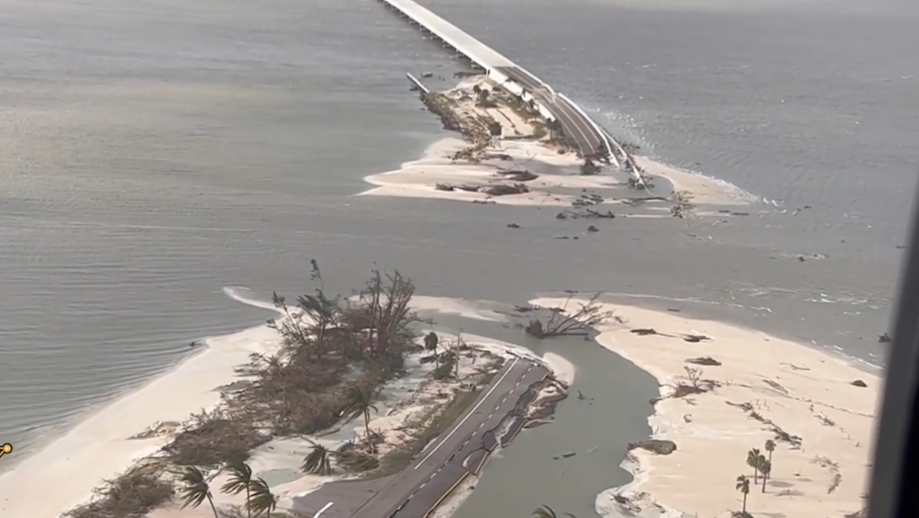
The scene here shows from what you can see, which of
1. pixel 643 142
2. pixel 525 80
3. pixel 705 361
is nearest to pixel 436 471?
pixel 705 361

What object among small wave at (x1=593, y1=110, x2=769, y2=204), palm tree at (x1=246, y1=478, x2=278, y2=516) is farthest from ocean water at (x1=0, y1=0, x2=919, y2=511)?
palm tree at (x1=246, y1=478, x2=278, y2=516)

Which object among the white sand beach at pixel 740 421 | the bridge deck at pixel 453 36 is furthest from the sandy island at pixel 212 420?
the bridge deck at pixel 453 36

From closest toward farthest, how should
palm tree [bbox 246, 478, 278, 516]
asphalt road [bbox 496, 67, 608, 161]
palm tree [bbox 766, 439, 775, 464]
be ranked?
1. palm tree [bbox 246, 478, 278, 516]
2. palm tree [bbox 766, 439, 775, 464]
3. asphalt road [bbox 496, 67, 608, 161]

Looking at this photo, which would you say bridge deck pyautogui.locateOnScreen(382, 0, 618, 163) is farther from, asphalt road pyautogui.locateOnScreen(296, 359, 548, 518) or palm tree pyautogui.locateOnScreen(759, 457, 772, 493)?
palm tree pyautogui.locateOnScreen(759, 457, 772, 493)

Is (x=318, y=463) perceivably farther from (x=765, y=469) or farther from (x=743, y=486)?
(x=765, y=469)

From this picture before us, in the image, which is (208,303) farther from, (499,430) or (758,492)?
(758,492)

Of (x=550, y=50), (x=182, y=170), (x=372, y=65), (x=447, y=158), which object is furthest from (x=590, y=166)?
(x=550, y=50)
